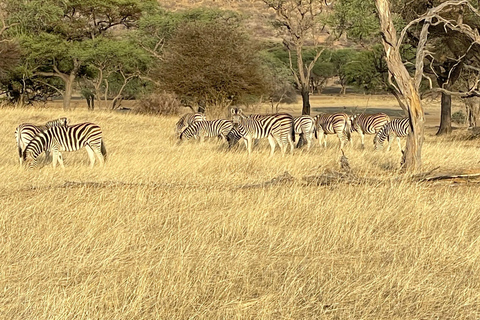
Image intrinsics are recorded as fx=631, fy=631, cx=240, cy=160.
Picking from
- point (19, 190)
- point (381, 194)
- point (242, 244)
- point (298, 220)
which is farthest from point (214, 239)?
point (19, 190)

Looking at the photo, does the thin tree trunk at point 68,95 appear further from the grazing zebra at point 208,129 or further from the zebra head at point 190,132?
the grazing zebra at point 208,129

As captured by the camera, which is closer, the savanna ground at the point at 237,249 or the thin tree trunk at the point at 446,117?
the savanna ground at the point at 237,249

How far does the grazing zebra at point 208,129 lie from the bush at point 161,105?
476 inches

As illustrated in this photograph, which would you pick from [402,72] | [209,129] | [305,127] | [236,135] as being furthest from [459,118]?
[402,72]

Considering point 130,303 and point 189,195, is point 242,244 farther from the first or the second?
point 189,195

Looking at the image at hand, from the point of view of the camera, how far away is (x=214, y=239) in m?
6.55

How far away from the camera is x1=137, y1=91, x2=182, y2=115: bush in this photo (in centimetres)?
3238

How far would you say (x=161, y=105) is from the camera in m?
32.6

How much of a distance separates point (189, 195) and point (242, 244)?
8.24 feet

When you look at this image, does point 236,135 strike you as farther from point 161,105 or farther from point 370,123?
point 161,105

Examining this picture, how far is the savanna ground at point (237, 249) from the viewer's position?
4641mm

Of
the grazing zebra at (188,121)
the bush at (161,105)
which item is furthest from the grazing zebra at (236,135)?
the bush at (161,105)

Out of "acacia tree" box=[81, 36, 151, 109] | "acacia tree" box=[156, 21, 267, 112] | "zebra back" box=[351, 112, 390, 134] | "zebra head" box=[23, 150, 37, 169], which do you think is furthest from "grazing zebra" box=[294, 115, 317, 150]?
"acacia tree" box=[81, 36, 151, 109]

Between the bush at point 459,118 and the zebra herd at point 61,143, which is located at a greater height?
the zebra herd at point 61,143
